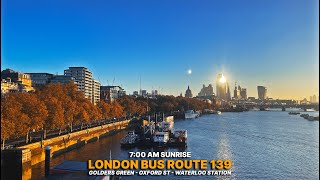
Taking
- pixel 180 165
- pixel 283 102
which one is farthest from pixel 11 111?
pixel 283 102

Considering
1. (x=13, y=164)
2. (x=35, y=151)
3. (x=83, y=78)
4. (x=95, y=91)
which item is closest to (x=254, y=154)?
(x=35, y=151)

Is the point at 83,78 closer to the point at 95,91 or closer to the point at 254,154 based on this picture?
the point at 95,91

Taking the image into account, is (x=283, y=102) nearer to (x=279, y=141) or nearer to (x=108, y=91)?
(x=108, y=91)

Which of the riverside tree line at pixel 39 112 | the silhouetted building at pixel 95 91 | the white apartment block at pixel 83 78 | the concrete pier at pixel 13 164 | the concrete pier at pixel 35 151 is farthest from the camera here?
the silhouetted building at pixel 95 91

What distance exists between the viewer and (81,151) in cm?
3350

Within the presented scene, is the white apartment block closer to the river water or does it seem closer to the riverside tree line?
the riverside tree line

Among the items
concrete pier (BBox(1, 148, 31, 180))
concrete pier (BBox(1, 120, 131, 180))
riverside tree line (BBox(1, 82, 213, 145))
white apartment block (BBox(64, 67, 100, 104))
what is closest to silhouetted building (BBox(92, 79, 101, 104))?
white apartment block (BBox(64, 67, 100, 104))

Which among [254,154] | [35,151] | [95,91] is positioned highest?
[95,91]

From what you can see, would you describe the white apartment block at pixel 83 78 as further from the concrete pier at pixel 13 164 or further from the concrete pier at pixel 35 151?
the concrete pier at pixel 13 164

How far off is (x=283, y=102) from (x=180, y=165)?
5965 inches

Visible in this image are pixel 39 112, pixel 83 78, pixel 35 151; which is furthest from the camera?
pixel 83 78

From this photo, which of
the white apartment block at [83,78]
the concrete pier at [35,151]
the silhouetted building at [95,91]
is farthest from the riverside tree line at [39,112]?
the silhouetted building at [95,91]

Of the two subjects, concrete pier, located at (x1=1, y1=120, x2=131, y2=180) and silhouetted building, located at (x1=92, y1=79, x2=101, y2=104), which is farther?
silhouetted building, located at (x1=92, y1=79, x2=101, y2=104)

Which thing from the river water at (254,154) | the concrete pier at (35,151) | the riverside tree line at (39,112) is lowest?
the river water at (254,154)
